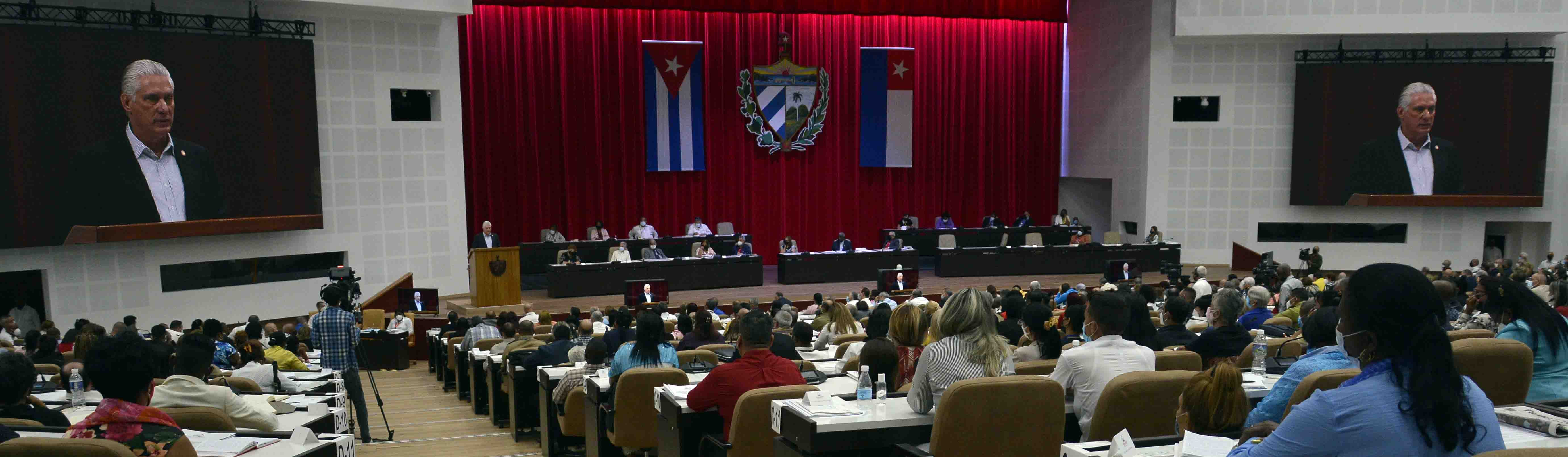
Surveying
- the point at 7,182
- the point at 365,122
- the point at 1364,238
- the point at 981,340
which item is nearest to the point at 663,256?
the point at 365,122

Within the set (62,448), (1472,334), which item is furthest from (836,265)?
(62,448)

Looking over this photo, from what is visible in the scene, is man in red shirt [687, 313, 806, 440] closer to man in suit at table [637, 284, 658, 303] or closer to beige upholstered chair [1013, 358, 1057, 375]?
beige upholstered chair [1013, 358, 1057, 375]

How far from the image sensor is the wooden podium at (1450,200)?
731 inches

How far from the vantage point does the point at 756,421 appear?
14.1 feet

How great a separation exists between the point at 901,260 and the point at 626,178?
534 centimetres

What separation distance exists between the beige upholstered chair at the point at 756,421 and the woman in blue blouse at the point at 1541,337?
2.85m

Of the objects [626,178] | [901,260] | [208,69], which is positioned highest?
[208,69]

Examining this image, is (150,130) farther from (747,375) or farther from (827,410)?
(827,410)

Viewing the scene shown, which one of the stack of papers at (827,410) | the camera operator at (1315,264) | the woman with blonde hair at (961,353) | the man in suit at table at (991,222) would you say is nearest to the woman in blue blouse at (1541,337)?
the woman with blonde hair at (961,353)

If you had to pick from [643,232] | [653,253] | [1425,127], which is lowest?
[653,253]

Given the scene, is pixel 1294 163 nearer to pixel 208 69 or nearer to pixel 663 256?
pixel 663 256

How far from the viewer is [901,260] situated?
18.4 meters

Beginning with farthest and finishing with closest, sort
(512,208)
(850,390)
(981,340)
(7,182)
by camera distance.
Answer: (512,208)
(7,182)
(850,390)
(981,340)

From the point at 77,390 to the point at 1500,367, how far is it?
5991mm
